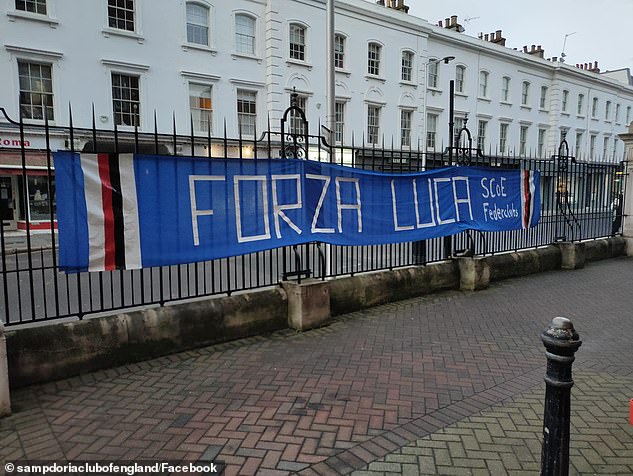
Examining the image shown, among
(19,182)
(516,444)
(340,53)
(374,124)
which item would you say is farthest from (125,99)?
(516,444)

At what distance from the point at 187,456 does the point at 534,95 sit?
37482 millimetres

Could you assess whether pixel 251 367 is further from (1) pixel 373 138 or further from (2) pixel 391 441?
(1) pixel 373 138

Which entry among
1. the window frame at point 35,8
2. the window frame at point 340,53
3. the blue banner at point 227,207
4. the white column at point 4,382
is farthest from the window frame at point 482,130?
the white column at point 4,382

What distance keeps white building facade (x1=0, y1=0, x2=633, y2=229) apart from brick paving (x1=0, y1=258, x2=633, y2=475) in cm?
723

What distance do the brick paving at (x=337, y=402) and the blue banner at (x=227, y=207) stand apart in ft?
4.09

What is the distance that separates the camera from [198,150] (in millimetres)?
19281

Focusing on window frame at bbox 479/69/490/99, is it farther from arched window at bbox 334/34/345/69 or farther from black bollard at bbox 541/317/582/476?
black bollard at bbox 541/317/582/476

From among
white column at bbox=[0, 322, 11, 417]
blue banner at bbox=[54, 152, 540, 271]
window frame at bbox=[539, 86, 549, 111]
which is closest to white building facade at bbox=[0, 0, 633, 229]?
window frame at bbox=[539, 86, 549, 111]

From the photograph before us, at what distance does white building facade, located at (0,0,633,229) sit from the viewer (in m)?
16.8

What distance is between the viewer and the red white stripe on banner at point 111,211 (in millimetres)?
4672

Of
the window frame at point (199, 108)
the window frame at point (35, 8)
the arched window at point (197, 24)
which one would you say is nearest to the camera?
the window frame at point (35, 8)

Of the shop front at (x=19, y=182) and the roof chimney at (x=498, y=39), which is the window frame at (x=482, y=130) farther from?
the shop front at (x=19, y=182)

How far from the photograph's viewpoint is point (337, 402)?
4113 mm

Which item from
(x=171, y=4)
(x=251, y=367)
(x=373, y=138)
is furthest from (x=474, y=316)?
(x=373, y=138)
